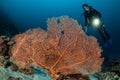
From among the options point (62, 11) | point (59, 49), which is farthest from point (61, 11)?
point (59, 49)

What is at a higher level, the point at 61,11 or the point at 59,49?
the point at 61,11

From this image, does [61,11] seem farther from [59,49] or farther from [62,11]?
[59,49]

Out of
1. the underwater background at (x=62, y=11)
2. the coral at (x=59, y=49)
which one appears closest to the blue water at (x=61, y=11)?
the underwater background at (x=62, y=11)

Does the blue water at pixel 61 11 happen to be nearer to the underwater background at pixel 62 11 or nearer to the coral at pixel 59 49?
the underwater background at pixel 62 11

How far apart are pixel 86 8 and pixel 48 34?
8.01ft

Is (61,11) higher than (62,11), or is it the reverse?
(61,11)

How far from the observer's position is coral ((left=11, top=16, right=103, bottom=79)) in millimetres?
6070

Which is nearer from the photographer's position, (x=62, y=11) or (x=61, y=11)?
(x=62, y=11)

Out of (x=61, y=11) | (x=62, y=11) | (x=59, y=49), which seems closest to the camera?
(x=59, y=49)

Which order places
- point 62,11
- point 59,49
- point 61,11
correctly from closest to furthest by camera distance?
point 59,49 < point 62,11 < point 61,11

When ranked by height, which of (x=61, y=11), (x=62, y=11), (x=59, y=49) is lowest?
(x=59, y=49)

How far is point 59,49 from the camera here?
20.1 feet

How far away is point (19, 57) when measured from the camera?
6.22 m

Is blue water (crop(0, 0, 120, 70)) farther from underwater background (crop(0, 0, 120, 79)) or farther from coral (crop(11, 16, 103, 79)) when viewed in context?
coral (crop(11, 16, 103, 79))
